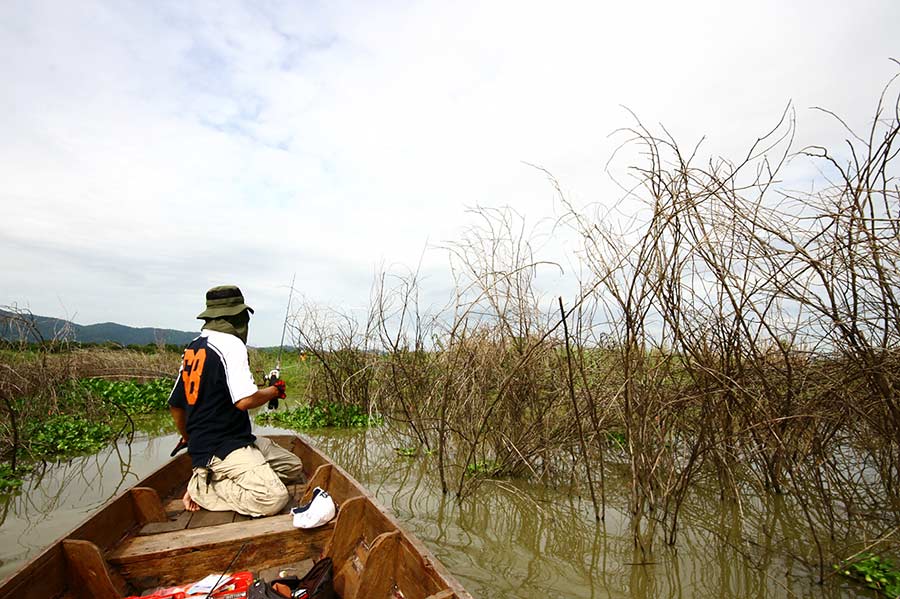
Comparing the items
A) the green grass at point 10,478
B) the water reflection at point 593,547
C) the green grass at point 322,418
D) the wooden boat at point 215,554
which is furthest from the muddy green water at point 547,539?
the green grass at point 322,418

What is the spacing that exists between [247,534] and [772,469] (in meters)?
4.32

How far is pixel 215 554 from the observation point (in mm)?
2957

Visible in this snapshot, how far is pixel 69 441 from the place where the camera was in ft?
24.5

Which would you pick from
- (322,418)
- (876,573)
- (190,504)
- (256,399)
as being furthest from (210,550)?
(322,418)

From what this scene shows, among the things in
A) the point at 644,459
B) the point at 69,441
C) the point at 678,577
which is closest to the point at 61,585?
the point at 644,459

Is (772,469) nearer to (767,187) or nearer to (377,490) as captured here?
(767,187)

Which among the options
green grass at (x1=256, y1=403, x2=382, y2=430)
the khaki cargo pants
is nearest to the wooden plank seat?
the khaki cargo pants

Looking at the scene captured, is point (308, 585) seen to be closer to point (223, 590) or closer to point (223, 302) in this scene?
point (223, 590)

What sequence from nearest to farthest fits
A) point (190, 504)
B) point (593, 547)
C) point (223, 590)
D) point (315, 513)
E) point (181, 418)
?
point (223, 590) < point (315, 513) < point (190, 504) < point (181, 418) < point (593, 547)

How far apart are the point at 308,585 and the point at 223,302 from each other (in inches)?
81.5

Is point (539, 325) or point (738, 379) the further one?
point (539, 325)

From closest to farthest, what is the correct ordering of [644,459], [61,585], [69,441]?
1. [61,585]
2. [644,459]
3. [69,441]

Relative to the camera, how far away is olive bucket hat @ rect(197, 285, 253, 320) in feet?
12.5

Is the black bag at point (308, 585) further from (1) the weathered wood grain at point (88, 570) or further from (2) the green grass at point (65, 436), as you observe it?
(2) the green grass at point (65, 436)
